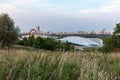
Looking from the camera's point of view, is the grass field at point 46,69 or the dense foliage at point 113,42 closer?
the grass field at point 46,69

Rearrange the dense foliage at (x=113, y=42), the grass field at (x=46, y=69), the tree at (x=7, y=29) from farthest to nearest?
the dense foliage at (x=113, y=42) → the tree at (x=7, y=29) → the grass field at (x=46, y=69)

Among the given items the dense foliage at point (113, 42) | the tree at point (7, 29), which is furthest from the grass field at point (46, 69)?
the dense foliage at point (113, 42)

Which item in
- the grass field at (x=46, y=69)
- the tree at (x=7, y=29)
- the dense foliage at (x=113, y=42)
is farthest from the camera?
the dense foliage at (x=113, y=42)

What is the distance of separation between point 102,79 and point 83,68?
60 centimetres

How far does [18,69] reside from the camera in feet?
20.5

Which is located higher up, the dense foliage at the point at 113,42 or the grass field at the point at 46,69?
the grass field at the point at 46,69

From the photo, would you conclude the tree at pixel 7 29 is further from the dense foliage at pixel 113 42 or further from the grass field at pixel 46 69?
the grass field at pixel 46 69

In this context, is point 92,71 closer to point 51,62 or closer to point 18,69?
point 51,62

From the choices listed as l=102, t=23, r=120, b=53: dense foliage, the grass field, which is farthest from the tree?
the grass field

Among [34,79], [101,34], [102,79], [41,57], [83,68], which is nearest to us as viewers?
[34,79]

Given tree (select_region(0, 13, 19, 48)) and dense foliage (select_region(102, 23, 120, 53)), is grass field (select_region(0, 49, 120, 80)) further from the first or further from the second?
dense foliage (select_region(102, 23, 120, 53))

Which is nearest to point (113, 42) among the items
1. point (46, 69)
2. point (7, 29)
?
point (7, 29)

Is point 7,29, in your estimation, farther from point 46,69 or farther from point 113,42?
point 46,69

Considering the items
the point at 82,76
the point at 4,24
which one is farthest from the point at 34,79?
the point at 4,24
